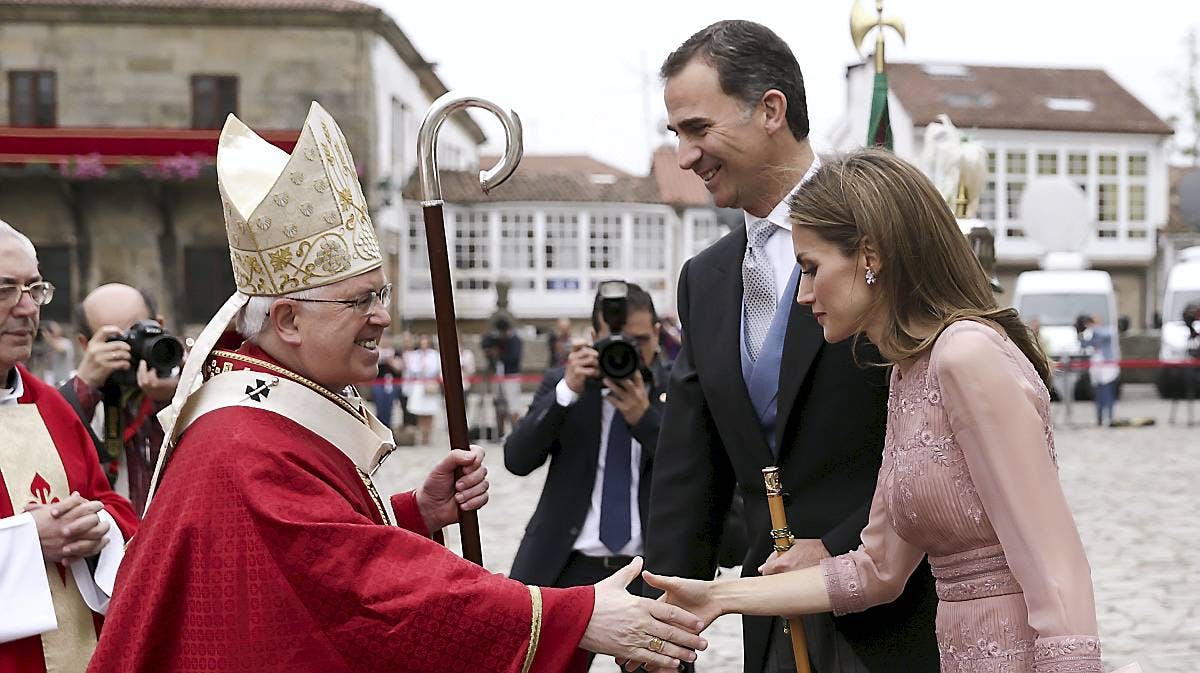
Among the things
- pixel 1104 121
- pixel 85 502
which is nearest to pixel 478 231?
pixel 1104 121

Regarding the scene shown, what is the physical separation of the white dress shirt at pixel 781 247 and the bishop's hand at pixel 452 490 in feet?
2.65

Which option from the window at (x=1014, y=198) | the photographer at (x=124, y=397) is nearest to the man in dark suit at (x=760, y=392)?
the photographer at (x=124, y=397)

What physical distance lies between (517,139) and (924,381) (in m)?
1.13

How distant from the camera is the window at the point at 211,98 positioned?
31469 mm

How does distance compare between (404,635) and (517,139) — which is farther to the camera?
(517,139)

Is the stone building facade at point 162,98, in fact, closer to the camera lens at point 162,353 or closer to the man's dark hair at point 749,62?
the camera lens at point 162,353

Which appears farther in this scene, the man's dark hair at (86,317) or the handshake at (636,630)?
the man's dark hair at (86,317)

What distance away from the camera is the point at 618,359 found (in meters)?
5.15

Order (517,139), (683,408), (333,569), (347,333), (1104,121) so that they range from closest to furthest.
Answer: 1. (333,569)
2. (347,333)
3. (517,139)
4. (683,408)
5. (1104,121)

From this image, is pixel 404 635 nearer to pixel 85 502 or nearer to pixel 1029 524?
pixel 1029 524

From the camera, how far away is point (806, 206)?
2707 mm

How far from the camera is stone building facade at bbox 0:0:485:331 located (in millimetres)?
31062

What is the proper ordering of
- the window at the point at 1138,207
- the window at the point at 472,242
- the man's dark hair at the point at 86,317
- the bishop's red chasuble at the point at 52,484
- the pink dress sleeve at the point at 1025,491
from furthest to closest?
the window at the point at 1138,207, the window at the point at 472,242, the man's dark hair at the point at 86,317, the bishop's red chasuble at the point at 52,484, the pink dress sleeve at the point at 1025,491

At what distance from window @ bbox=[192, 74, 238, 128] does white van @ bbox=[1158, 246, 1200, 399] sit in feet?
66.9
